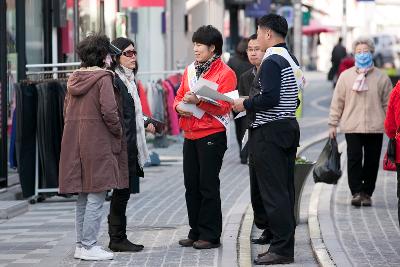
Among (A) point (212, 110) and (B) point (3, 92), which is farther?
(B) point (3, 92)

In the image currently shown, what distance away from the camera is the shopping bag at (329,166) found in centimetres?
1261

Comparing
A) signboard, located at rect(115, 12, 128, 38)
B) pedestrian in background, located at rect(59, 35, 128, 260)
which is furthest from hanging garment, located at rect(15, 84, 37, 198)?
signboard, located at rect(115, 12, 128, 38)

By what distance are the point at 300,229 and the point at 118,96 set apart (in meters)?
2.57

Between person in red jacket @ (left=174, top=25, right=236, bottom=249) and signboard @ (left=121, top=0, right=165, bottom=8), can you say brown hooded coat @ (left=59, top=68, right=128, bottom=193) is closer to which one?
person in red jacket @ (left=174, top=25, right=236, bottom=249)

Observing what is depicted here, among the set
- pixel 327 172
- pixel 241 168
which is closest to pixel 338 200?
pixel 327 172

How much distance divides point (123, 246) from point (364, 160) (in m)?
3.92

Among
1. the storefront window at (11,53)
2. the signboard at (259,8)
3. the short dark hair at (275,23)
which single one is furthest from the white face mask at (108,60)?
the signboard at (259,8)

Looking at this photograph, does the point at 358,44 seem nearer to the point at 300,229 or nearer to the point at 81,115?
the point at 300,229

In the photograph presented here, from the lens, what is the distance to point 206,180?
1014 cm

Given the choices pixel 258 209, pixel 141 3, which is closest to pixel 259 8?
pixel 141 3

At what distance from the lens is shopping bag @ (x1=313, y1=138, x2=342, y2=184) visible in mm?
12609

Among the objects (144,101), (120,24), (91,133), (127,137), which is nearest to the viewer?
(91,133)

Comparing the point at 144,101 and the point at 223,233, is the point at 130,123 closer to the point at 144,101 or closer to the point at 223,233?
the point at 223,233

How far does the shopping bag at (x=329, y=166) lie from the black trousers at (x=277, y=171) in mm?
3123
